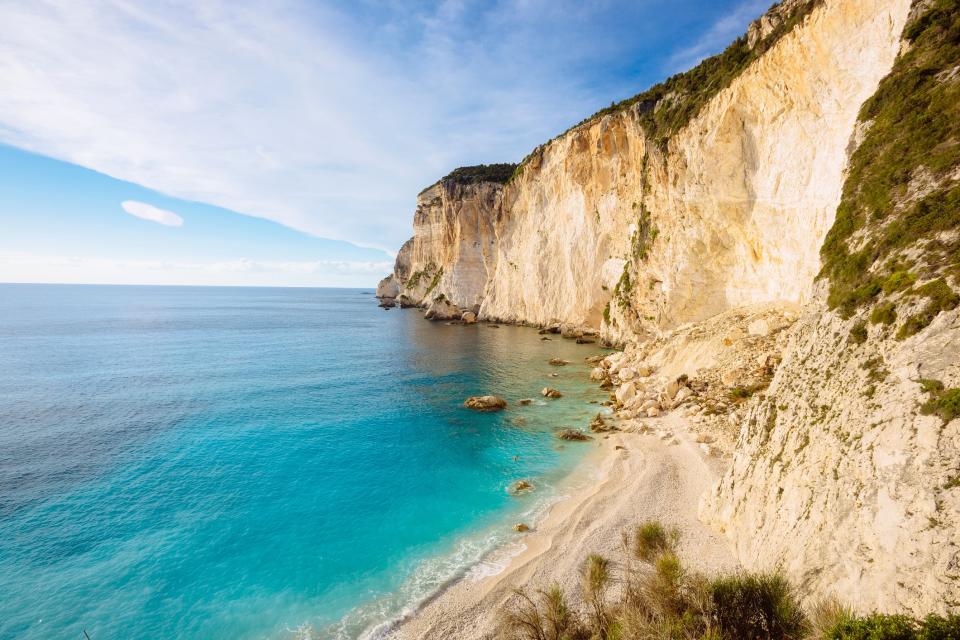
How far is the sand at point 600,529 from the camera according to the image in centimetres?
1055

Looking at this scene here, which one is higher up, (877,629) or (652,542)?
(877,629)

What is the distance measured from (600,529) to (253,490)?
14.1m

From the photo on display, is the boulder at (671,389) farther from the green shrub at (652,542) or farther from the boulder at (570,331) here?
the boulder at (570,331)

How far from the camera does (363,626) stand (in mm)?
10516

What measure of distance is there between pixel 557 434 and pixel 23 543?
2134 centimetres

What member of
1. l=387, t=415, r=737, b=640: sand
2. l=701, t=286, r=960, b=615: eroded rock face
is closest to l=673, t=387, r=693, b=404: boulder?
l=387, t=415, r=737, b=640: sand

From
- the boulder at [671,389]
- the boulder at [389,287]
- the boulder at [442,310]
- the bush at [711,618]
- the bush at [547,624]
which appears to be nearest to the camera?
the bush at [711,618]

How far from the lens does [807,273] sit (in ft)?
74.9

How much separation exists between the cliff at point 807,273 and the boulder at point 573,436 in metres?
3.84

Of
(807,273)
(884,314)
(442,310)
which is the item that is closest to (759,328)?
(807,273)

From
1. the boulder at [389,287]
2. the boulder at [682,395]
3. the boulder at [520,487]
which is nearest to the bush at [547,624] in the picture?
the boulder at [520,487]

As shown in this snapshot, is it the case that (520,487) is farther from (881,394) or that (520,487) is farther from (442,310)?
(442,310)

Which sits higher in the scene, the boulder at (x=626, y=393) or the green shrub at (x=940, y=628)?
Answer: the green shrub at (x=940, y=628)

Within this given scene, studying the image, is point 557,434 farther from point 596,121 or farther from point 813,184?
point 596,121
